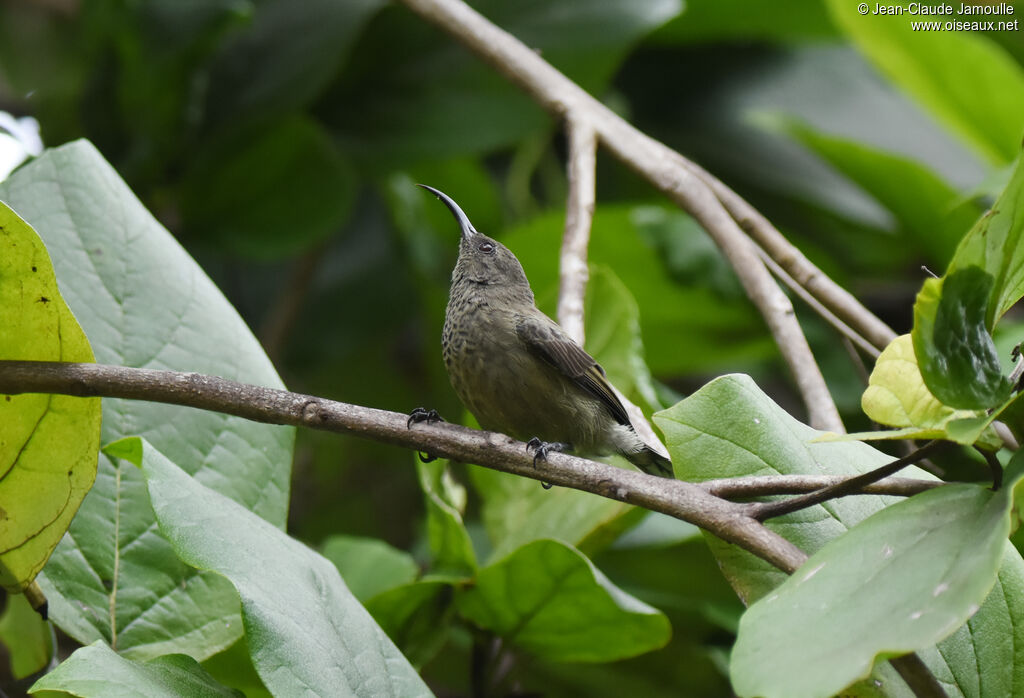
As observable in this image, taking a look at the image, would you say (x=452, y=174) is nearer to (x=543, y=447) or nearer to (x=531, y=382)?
(x=531, y=382)

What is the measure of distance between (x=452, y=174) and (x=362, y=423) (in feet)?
8.07

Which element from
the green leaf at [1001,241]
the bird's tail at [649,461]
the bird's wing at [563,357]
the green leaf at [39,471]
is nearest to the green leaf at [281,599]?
the green leaf at [39,471]

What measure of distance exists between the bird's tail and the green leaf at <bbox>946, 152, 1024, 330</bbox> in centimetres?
136

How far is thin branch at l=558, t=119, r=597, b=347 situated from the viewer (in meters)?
2.05

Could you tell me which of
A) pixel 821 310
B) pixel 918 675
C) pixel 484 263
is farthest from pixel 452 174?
pixel 918 675

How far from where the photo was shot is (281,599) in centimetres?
141

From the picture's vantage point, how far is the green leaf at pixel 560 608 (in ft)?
5.70

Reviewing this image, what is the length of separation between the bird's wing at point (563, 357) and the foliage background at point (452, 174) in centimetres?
20

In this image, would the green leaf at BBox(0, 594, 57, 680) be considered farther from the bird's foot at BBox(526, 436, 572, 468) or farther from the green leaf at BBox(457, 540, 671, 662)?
the bird's foot at BBox(526, 436, 572, 468)

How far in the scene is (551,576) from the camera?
175 centimetres

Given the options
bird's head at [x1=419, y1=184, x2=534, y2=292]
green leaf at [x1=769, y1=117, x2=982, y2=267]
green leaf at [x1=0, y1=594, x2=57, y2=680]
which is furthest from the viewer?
green leaf at [x1=769, y1=117, x2=982, y2=267]

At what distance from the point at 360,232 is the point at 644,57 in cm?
139

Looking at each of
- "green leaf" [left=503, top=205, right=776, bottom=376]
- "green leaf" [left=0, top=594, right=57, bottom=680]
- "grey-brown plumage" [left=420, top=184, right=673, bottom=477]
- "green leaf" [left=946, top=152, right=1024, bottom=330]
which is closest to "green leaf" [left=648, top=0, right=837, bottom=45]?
"green leaf" [left=503, top=205, right=776, bottom=376]

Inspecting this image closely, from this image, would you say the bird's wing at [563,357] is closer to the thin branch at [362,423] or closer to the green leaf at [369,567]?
the green leaf at [369,567]
